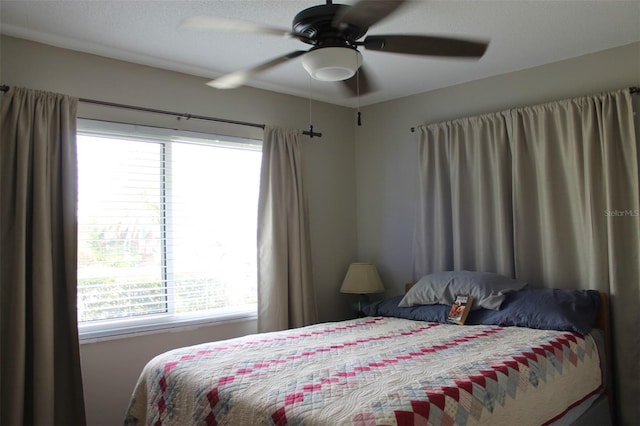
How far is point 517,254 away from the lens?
3551 mm

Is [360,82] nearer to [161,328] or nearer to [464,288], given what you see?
[464,288]

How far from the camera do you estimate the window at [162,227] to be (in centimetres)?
315

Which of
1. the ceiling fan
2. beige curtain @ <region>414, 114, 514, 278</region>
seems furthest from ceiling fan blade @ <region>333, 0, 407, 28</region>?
beige curtain @ <region>414, 114, 514, 278</region>

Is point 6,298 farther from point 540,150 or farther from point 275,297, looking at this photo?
point 540,150


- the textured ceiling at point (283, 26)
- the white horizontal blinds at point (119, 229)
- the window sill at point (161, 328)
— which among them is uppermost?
the textured ceiling at point (283, 26)

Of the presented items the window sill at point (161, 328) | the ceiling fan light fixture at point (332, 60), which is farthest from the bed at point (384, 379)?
the ceiling fan light fixture at point (332, 60)

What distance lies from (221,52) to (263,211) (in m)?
1.20

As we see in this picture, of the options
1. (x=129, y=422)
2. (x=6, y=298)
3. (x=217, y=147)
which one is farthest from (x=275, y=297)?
(x=6, y=298)

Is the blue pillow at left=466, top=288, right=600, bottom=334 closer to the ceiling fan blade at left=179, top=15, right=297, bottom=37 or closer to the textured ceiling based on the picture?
the textured ceiling

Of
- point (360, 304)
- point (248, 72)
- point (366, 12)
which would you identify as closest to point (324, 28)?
point (366, 12)

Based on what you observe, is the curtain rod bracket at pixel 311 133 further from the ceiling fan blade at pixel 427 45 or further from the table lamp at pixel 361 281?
the ceiling fan blade at pixel 427 45

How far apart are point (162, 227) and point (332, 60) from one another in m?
1.87

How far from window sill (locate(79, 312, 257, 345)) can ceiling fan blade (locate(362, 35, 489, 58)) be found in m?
2.23

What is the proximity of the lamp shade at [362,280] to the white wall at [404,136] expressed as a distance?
26cm
